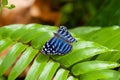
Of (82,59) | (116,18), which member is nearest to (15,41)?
(82,59)

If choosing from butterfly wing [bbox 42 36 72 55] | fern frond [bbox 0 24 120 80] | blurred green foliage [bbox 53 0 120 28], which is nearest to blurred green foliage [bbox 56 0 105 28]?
blurred green foliage [bbox 53 0 120 28]

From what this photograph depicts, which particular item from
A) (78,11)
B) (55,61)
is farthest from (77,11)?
(55,61)

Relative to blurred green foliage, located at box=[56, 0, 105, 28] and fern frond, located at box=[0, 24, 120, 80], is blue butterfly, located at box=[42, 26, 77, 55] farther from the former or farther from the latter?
blurred green foliage, located at box=[56, 0, 105, 28]

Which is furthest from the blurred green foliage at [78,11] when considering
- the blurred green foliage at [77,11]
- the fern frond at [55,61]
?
the fern frond at [55,61]

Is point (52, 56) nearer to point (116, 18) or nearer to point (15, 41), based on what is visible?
point (15, 41)

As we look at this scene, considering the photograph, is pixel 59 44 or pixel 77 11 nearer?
pixel 59 44

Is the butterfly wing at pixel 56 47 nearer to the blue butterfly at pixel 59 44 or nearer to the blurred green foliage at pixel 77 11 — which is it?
the blue butterfly at pixel 59 44

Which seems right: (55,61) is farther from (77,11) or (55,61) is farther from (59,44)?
(77,11)

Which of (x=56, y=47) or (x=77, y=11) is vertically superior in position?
(x=56, y=47)
